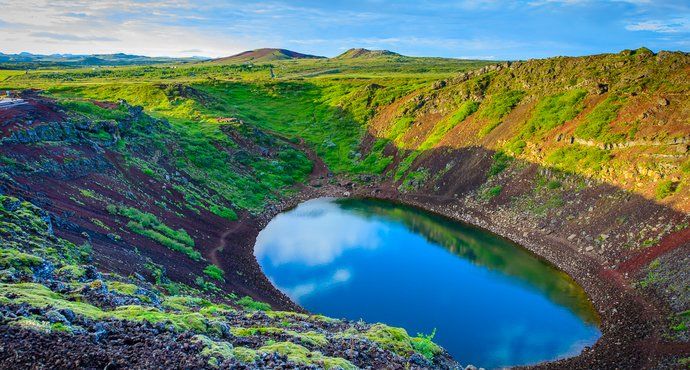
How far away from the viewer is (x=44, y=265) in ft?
65.4

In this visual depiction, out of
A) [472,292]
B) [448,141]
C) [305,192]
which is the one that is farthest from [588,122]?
[305,192]

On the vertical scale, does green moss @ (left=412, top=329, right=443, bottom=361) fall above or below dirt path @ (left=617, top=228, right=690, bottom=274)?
below

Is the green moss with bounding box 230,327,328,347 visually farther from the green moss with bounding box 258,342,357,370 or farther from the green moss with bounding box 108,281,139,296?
the green moss with bounding box 108,281,139,296

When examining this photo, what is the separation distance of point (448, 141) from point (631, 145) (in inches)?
1049

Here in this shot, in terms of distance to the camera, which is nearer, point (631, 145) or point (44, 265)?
point (44, 265)

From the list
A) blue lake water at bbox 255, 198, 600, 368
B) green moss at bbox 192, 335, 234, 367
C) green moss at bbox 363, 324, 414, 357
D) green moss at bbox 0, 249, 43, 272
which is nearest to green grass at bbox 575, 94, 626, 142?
blue lake water at bbox 255, 198, 600, 368

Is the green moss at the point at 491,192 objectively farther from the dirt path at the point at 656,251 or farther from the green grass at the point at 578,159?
the dirt path at the point at 656,251

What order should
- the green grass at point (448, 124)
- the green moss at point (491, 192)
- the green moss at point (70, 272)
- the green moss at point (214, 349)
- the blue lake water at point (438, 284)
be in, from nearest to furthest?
the green moss at point (214, 349) < the green moss at point (70, 272) < the blue lake water at point (438, 284) < the green moss at point (491, 192) < the green grass at point (448, 124)

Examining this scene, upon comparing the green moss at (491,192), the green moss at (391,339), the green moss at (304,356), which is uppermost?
the green moss at (491,192)

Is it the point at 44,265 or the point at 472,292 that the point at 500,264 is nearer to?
the point at 472,292

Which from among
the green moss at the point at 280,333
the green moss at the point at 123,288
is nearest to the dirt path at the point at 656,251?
the green moss at the point at 280,333

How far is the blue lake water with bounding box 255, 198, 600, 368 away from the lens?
109ft

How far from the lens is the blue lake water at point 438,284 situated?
109 feet

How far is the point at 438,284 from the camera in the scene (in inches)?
1638
